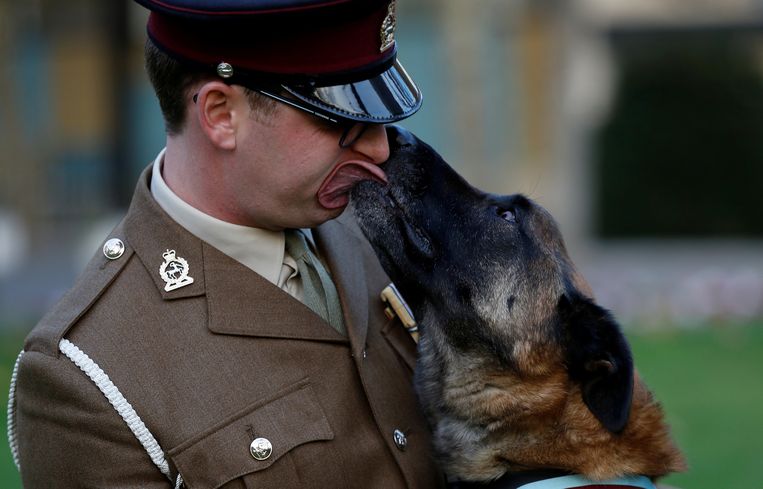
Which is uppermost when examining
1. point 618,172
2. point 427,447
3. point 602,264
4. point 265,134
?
point 265,134

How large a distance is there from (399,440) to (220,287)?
0.67 metres

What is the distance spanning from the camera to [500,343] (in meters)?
3.48

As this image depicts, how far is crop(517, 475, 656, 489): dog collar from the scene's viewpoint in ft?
10.5

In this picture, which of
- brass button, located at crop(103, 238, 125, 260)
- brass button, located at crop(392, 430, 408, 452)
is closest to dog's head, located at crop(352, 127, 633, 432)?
brass button, located at crop(392, 430, 408, 452)

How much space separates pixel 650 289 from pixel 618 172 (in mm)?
2567

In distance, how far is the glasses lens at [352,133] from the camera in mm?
3076

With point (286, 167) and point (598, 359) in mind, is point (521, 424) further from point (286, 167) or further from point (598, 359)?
point (286, 167)

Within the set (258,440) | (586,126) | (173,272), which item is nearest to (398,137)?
(173,272)

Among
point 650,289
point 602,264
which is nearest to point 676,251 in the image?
point 602,264

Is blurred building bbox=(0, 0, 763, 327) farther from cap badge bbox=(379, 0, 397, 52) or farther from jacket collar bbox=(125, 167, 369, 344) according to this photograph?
jacket collar bbox=(125, 167, 369, 344)

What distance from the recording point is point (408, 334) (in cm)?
364

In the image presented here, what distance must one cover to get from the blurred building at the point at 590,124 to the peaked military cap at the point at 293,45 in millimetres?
10570

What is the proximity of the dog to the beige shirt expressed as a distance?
28cm

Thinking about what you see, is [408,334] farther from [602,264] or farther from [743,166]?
[743,166]
